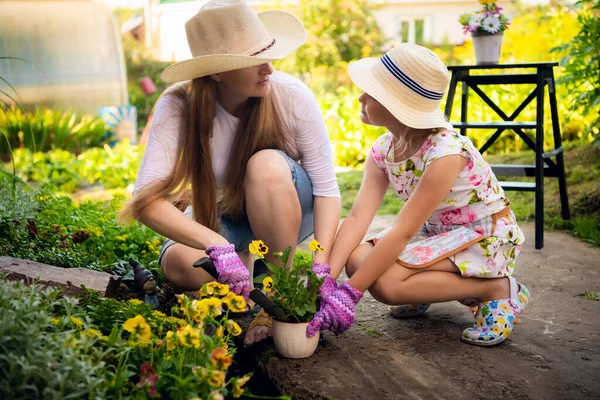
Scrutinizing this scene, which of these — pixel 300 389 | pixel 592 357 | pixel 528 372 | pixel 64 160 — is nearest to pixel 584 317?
pixel 592 357

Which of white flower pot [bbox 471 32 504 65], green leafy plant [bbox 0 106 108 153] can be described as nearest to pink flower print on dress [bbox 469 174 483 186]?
white flower pot [bbox 471 32 504 65]

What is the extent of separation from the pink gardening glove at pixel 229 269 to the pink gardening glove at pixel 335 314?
232 mm

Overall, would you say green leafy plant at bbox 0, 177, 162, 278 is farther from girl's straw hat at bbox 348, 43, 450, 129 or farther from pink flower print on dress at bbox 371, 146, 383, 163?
girl's straw hat at bbox 348, 43, 450, 129

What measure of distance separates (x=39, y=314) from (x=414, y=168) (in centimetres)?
127

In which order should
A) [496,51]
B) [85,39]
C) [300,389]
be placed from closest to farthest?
[300,389]
[496,51]
[85,39]

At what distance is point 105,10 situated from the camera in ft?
25.0

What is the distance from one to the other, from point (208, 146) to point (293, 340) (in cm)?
76

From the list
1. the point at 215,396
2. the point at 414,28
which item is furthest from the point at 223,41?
the point at 414,28

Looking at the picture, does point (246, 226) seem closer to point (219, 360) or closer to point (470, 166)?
point (470, 166)

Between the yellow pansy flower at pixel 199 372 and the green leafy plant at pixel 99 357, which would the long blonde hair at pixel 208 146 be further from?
the yellow pansy flower at pixel 199 372

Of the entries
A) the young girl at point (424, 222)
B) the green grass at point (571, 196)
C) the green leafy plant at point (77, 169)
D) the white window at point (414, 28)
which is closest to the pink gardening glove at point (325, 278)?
the young girl at point (424, 222)

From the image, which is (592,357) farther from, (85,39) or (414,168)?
(85,39)

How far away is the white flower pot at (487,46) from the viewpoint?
145 inches

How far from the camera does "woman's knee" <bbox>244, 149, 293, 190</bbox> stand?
2.21 m
